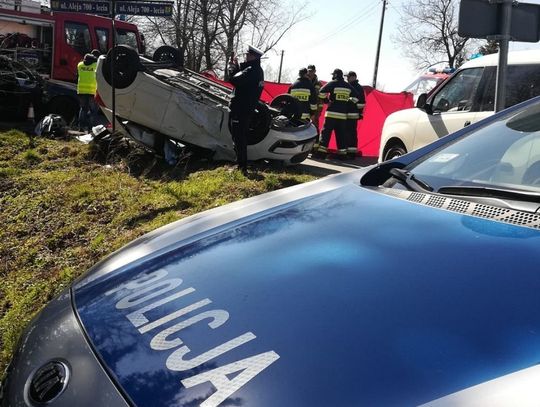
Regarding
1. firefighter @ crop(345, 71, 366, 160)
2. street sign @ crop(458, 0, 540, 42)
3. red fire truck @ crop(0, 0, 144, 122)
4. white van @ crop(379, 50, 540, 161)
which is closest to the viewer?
street sign @ crop(458, 0, 540, 42)

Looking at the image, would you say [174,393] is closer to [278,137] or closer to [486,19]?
[486,19]

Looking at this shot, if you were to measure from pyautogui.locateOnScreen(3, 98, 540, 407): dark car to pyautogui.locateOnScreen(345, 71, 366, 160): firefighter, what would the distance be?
8.42 m

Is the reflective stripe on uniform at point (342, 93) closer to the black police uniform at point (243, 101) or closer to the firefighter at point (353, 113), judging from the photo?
the firefighter at point (353, 113)

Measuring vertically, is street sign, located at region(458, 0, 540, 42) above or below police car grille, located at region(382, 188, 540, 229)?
above

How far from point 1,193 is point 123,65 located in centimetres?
241

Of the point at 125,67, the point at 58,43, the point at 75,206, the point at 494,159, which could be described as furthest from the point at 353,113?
the point at 494,159

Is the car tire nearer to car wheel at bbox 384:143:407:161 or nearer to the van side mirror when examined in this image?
car wheel at bbox 384:143:407:161

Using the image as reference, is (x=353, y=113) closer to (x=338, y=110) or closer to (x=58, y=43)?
(x=338, y=110)

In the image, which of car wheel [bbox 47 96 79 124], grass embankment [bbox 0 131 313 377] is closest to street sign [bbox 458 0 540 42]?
grass embankment [bbox 0 131 313 377]

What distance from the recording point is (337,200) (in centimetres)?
208

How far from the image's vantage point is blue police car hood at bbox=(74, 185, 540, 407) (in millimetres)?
Answer: 1044

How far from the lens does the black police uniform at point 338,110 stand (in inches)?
407

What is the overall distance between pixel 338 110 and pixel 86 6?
4.91 metres

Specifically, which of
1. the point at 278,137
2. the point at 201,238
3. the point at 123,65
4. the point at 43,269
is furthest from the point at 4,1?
the point at 201,238
